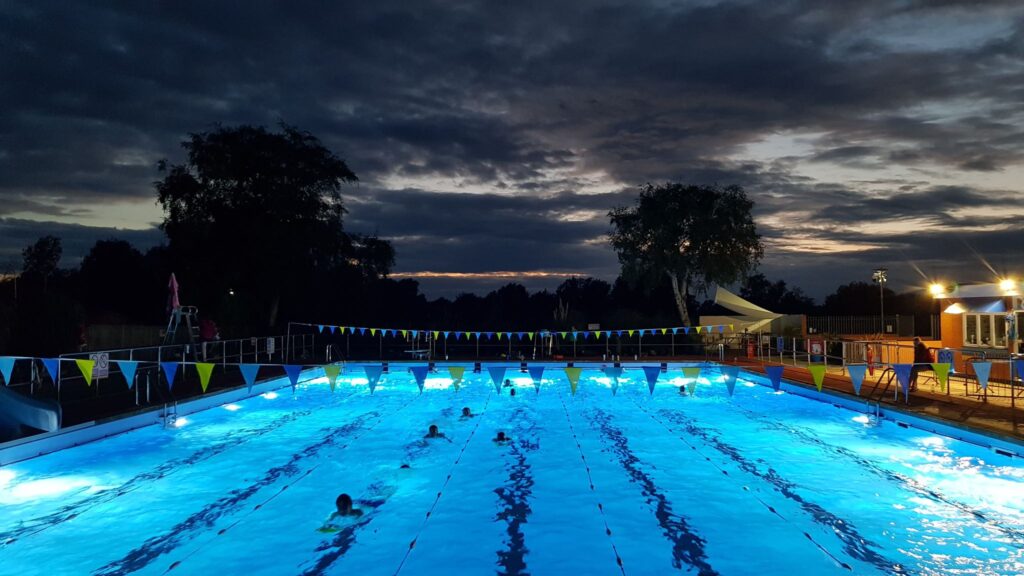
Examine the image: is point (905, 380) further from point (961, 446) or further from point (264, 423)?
point (264, 423)

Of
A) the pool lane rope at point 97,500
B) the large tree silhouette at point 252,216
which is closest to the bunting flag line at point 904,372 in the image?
the pool lane rope at point 97,500

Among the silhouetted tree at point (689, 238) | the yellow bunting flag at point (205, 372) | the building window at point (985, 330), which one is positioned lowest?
the yellow bunting flag at point (205, 372)

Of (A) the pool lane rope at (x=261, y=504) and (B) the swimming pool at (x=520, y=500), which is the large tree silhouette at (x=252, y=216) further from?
(A) the pool lane rope at (x=261, y=504)

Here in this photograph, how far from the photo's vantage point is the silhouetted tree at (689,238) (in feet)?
108

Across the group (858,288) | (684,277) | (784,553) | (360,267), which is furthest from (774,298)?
(784,553)

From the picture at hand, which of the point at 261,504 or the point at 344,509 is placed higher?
the point at 344,509

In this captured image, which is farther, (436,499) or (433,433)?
(433,433)

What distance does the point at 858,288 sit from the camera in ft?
170

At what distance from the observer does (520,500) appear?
27.1 feet

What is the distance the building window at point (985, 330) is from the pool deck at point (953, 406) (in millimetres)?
3598

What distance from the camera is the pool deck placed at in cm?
975

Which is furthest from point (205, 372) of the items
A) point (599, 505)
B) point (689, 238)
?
point (689, 238)

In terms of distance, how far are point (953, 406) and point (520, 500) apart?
8.72 meters

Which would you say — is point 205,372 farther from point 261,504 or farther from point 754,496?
point 754,496
